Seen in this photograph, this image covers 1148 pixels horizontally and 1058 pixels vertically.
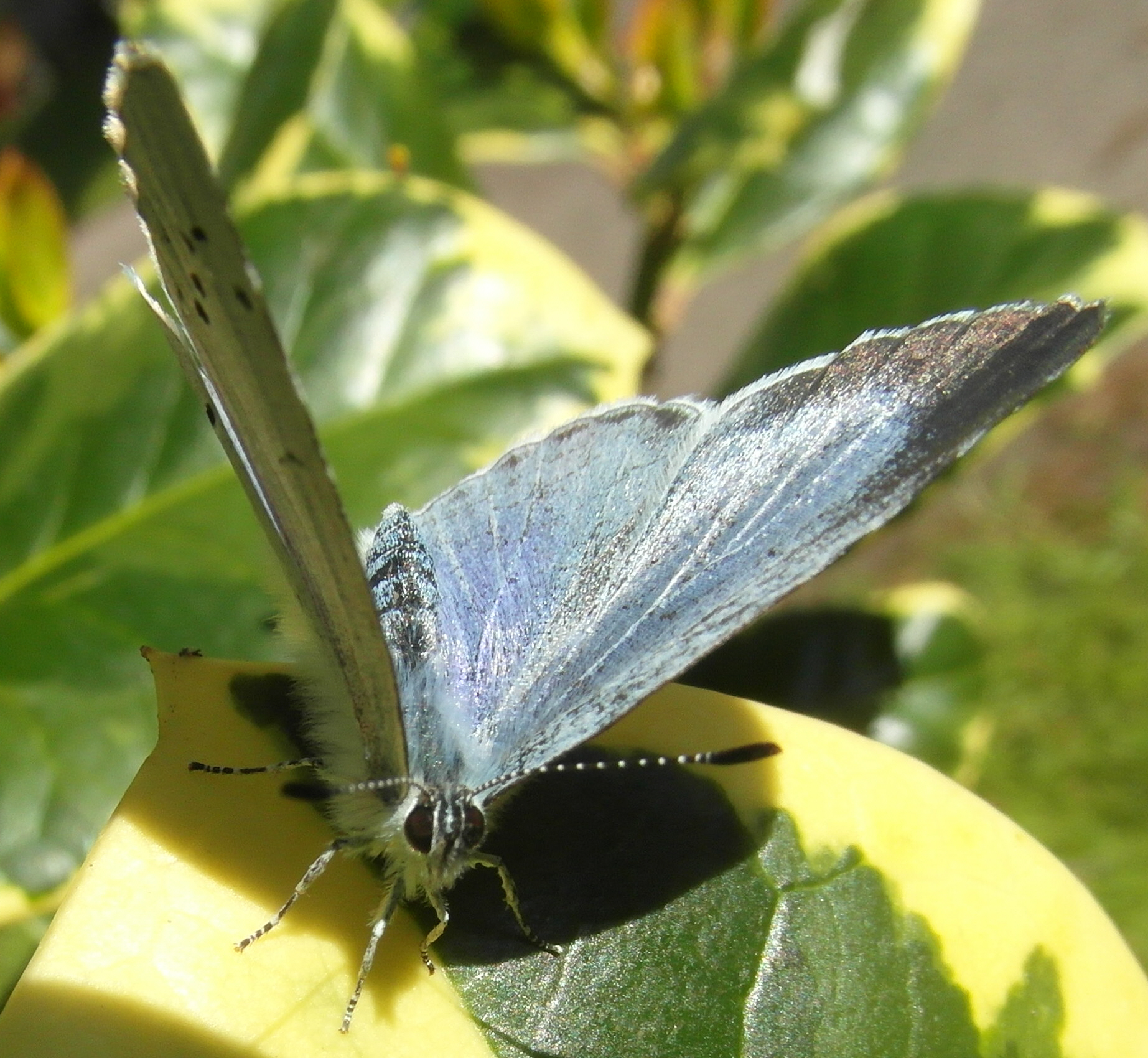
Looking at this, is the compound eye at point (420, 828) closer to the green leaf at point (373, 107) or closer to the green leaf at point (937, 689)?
the green leaf at point (937, 689)

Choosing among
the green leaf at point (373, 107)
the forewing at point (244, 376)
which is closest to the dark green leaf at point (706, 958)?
the forewing at point (244, 376)

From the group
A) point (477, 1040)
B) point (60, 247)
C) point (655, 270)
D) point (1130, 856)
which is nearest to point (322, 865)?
point (477, 1040)

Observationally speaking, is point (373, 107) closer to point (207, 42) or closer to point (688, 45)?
point (207, 42)

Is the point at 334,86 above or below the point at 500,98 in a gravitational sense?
below

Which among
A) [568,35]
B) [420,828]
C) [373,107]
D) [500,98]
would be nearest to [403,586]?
[420,828]

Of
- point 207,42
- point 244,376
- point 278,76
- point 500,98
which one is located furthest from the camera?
point 500,98

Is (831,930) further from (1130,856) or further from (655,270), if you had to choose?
(1130,856)
